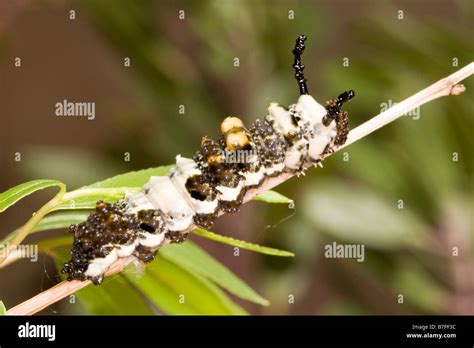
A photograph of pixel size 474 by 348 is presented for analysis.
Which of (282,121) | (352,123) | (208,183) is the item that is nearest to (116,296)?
(208,183)

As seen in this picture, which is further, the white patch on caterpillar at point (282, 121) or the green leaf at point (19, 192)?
the white patch on caterpillar at point (282, 121)

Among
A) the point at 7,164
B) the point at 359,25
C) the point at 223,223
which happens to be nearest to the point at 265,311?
the point at 223,223

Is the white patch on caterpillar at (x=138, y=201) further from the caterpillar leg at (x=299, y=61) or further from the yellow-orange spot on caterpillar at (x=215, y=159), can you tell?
the caterpillar leg at (x=299, y=61)

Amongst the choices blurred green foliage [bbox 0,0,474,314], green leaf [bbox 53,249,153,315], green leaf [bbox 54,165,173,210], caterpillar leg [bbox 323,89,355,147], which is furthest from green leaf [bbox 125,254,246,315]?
blurred green foliage [bbox 0,0,474,314]

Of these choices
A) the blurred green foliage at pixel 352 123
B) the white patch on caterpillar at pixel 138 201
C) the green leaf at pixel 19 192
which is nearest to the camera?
the green leaf at pixel 19 192

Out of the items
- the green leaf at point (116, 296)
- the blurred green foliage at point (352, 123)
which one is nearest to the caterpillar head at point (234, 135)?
the green leaf at point (116, 296)

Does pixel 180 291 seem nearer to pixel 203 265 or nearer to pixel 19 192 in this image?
pixel 203 265

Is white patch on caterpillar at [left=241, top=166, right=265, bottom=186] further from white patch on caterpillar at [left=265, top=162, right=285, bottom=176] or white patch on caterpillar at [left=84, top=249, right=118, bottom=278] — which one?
white patch on caterpillar at [left=84, top=249, right=118, bottom=278]
